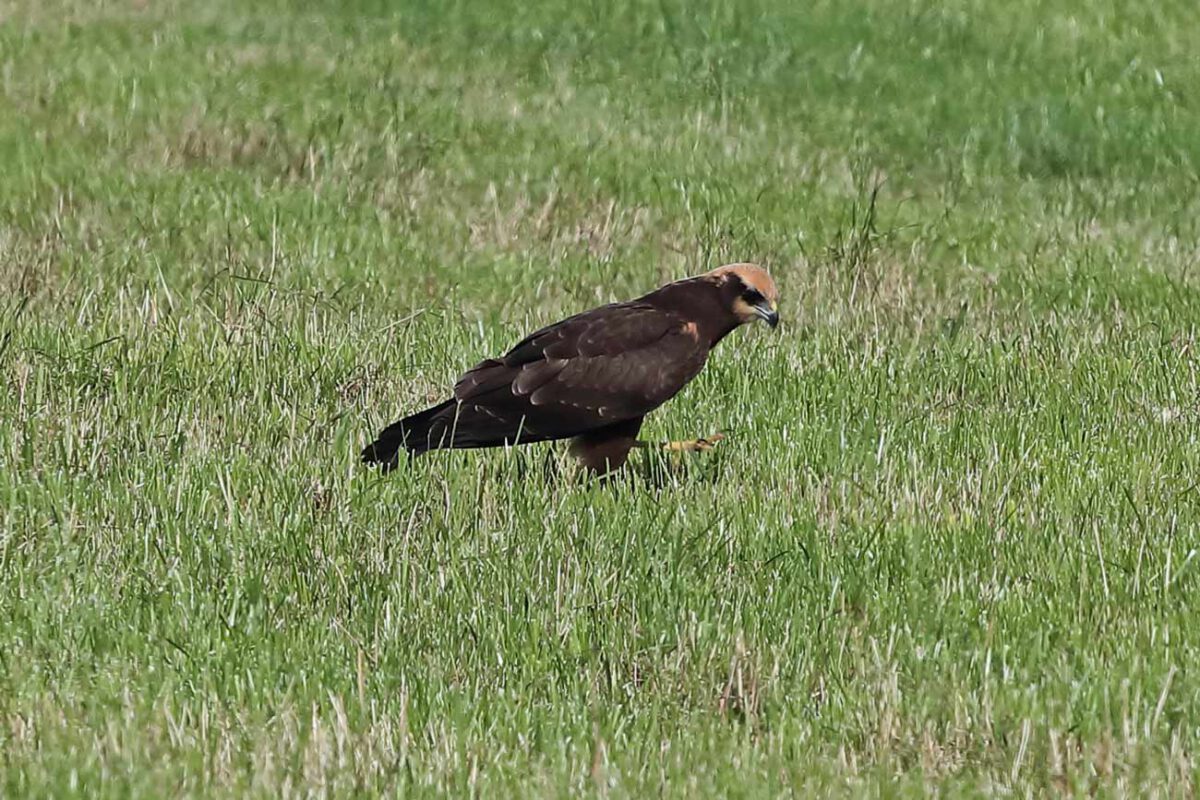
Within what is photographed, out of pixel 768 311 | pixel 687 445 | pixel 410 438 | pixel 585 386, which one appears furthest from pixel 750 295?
pixel 410 438

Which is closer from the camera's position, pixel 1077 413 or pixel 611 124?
pixel 1077 413

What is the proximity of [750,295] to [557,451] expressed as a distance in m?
1.04

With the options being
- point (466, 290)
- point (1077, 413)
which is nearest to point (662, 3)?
point (466, 290)

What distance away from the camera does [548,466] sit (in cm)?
700

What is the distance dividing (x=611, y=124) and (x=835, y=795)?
34.7 ft

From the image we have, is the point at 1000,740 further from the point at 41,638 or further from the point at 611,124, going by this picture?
the point at 611,124

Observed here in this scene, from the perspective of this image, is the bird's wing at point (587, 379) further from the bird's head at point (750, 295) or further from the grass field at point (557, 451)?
the bird's head at point (750, 295)

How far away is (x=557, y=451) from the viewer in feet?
24.9

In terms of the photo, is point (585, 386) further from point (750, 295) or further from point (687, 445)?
point (750, 295)

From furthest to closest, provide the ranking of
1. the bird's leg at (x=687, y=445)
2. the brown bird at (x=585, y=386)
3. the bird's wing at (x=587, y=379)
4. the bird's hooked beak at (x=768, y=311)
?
1. the bird's hooked beak at (x=768, y=311)
2. the bird's leg at (x=687, y=445)
3. the bird's wing at (x=587, y=379)
4. the brown bird at (x=585, y=386)

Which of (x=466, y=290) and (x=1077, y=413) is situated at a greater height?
(x=1077, y=413)

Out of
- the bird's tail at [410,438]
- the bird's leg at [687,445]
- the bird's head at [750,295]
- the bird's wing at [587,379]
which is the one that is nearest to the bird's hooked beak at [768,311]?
the bird's head at [750,295]

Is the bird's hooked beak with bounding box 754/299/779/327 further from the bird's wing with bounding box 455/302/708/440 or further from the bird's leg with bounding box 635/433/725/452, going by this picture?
the bird's leg with bounding box 635/433/725/452

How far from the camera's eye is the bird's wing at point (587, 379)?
6957mm
